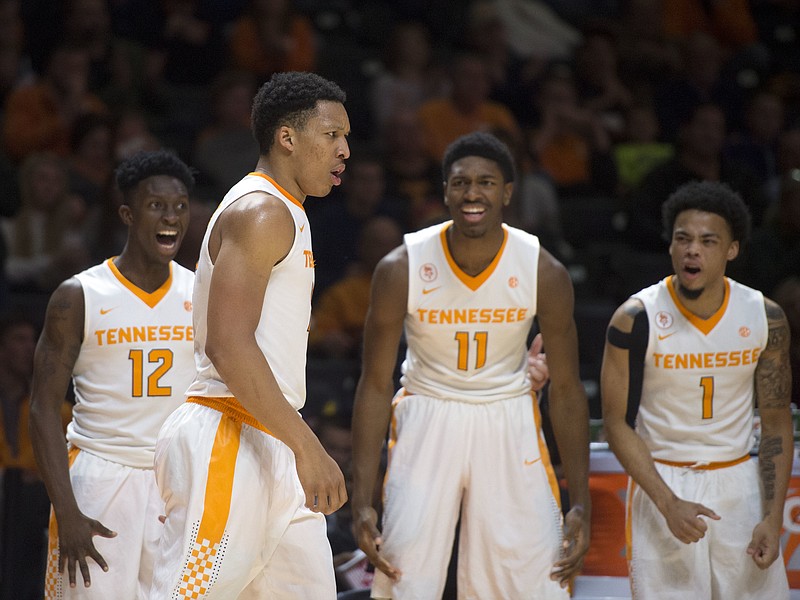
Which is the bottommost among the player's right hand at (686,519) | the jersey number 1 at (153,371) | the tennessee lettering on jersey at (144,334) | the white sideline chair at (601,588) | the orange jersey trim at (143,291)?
the white sideline chair at (601,588)

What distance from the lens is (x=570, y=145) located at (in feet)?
30.6

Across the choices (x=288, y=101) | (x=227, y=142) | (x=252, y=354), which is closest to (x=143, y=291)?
(x=288, y=101)

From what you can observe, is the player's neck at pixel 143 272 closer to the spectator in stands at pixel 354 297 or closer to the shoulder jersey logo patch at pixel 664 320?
the shoulder jersey logo patch at pixel 664 320

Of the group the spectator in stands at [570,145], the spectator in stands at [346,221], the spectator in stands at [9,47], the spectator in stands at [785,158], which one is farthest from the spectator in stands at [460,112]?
the spectator in stands at [9,47]

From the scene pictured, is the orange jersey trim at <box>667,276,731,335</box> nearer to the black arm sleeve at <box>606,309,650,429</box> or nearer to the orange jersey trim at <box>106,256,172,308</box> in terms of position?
the black arm sleeve at <box>606,309,650,429</box>

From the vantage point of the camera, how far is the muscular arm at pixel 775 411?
477 centimetres

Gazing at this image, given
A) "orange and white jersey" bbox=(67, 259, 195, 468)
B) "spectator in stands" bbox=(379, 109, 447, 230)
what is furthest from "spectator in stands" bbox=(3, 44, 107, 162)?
"orange and white jersey" bbox=(67, 259, 195, 468)

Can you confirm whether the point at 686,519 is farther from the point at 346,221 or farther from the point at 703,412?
the point at 346,221

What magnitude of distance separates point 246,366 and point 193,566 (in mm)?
634

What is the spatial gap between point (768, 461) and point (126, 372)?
2.54m

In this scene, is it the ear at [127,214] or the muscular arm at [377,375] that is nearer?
the muscular arm at [377,375]

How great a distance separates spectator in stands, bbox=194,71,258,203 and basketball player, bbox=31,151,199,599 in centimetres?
352

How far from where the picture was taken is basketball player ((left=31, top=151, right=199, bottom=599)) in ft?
15.0

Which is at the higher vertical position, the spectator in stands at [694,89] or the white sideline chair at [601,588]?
the spectator in stands at [694,89]
